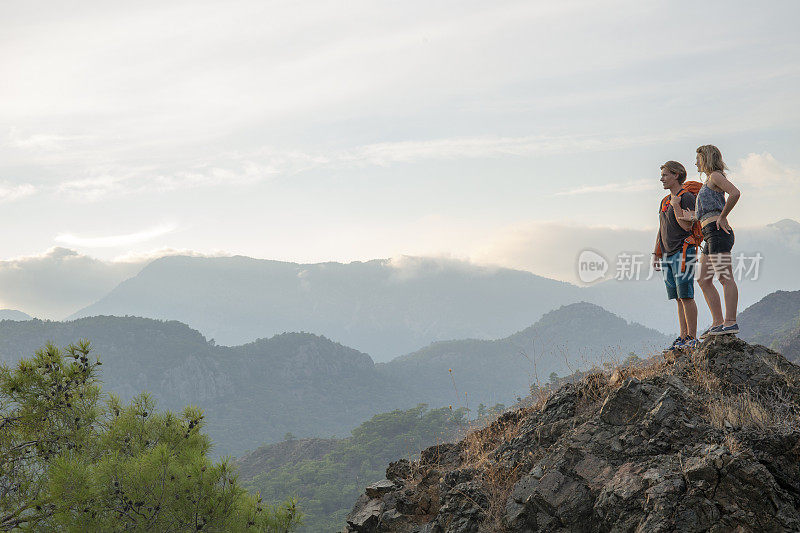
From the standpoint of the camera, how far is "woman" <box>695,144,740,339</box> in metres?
7.48

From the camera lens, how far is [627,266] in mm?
11234

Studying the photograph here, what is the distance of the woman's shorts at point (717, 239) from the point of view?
24.7 feet

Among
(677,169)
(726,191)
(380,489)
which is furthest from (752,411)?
(380,489)

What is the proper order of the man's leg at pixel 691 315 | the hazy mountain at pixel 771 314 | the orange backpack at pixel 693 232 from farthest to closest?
the hazy mountain at pixel 771 314
the orange backpack at pixel 693 232
the man's leg at pixel 691 315

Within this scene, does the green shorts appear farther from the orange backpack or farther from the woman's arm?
the woman's arm

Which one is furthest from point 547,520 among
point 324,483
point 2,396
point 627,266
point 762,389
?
point 324,483

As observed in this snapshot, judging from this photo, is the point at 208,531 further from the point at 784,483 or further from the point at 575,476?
the point at 784,483

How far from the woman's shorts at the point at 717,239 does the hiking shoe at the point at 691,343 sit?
1.21m

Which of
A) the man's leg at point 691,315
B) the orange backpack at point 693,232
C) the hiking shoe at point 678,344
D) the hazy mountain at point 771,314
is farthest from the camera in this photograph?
the hazy mountain at point 771,314

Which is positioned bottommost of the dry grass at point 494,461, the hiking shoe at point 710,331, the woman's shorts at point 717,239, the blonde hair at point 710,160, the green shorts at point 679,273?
the dry grass at point 494,461

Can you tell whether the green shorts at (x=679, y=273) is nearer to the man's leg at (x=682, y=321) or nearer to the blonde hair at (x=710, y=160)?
the man's leg at (x=682, y=321)

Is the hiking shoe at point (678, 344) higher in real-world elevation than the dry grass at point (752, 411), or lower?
higher

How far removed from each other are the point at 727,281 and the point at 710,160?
5.37ft

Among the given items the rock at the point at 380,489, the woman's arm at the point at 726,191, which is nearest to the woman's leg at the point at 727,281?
the woman's arm at the point at 726,191
